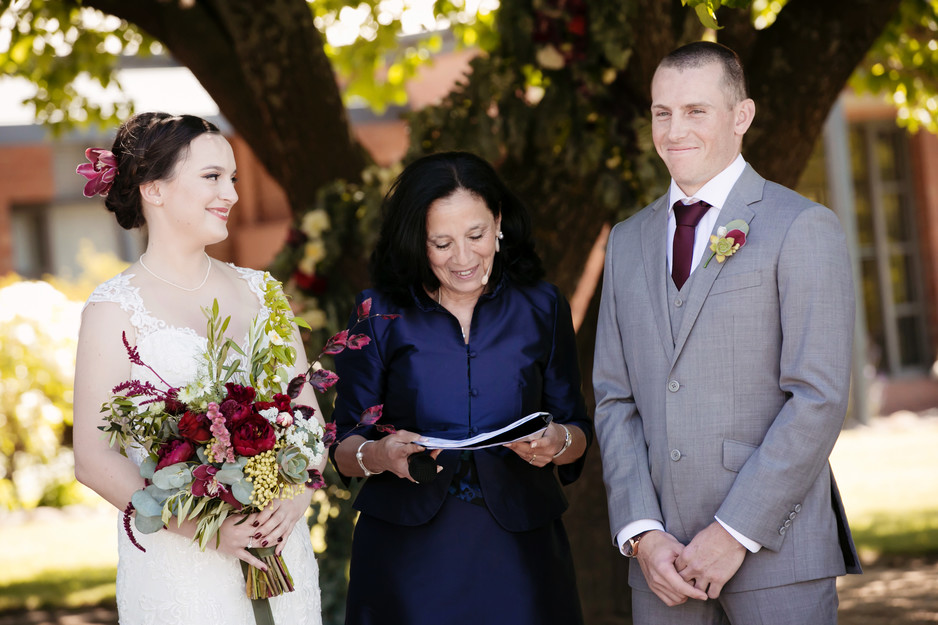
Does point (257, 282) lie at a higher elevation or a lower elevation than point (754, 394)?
higher

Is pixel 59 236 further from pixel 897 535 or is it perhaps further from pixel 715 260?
pixel 715 260

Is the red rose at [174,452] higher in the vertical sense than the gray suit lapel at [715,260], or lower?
lower

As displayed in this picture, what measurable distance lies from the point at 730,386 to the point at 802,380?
0.64 ft

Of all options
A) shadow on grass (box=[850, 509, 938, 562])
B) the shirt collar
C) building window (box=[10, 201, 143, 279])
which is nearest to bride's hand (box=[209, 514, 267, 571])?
the shirt collar

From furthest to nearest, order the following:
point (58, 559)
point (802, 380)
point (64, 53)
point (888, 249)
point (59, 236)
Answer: point (888, 249) < point (59, 236) < point (58, 559) < point (64, 53) < point (802, 380)

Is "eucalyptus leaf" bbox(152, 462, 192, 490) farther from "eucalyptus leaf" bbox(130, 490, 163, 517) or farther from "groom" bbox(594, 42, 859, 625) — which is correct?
"groom" bbox(594, 42, 859, 625)

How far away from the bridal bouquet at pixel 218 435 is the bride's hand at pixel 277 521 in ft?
0.11

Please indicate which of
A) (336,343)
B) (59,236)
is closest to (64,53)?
(336,343)

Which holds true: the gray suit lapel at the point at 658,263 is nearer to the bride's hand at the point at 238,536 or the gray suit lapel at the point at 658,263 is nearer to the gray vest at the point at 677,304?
the gray vest at the point at 677,304

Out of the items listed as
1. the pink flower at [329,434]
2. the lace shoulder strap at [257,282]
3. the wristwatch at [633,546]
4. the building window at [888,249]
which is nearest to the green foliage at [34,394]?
the lace shoulder strap at [257,282]

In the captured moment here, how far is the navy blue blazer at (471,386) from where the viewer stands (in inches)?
121

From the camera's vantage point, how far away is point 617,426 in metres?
2.98

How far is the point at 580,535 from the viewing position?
16.5ft

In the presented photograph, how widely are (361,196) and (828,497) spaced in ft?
9.86
